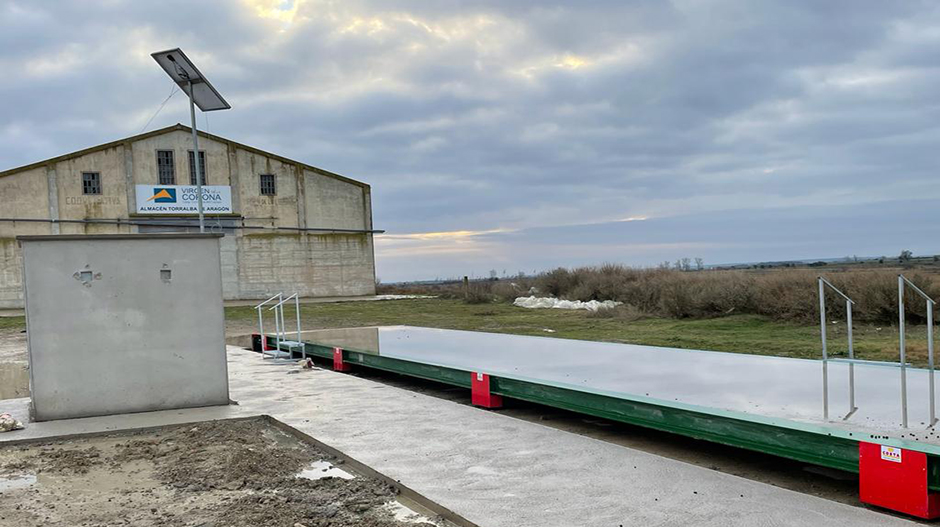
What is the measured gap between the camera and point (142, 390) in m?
7.47

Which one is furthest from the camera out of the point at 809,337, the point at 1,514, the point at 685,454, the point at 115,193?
the point at 115,193

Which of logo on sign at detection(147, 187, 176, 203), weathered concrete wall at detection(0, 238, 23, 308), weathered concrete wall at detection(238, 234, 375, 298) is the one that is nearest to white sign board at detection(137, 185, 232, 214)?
logo on sign at detection(147, 187, 176, 203)

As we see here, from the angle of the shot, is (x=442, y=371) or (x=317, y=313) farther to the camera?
(x=317, y=313)

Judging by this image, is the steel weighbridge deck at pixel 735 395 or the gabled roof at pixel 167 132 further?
the gabled roof at pixel 167 132

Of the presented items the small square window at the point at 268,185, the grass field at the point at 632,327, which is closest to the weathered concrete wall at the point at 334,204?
the small square window at the point at 268,185

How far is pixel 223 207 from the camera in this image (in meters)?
33.6

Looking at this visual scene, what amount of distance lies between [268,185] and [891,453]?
33.6 meters

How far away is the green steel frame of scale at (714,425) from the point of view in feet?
13.0

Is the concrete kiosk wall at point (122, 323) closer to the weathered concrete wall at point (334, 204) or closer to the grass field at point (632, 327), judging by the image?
the grass field at point (632, 327)

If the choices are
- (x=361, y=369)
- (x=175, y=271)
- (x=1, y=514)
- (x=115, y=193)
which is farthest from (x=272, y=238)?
(x=1, y=514)

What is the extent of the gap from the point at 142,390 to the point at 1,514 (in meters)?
3.08

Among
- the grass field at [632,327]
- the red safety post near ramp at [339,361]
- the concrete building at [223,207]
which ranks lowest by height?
the grass field at [632,327]

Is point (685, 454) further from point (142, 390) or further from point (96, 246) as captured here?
point (96, 246)

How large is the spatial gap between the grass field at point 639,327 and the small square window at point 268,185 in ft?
22.7
